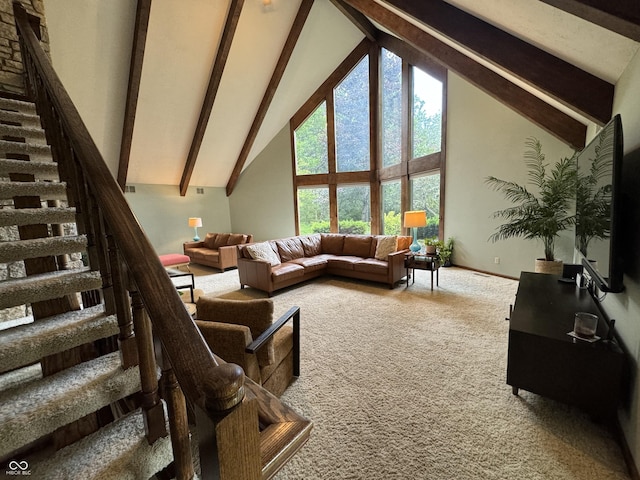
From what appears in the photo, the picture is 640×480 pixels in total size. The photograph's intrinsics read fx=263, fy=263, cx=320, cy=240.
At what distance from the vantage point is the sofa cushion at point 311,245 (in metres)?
5.57

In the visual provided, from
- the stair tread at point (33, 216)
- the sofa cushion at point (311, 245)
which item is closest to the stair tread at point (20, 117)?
the stair tread at point (33, 216)

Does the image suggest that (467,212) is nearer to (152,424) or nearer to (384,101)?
(384,101)

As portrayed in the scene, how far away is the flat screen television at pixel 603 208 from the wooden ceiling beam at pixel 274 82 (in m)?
5.36

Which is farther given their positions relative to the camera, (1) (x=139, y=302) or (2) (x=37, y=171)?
(2) (x=37, y=171)

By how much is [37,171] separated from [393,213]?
6.12 metres

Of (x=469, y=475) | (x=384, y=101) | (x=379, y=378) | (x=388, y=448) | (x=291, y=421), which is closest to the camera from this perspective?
(x=291, y=421)

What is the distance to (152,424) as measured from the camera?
90 centimetres

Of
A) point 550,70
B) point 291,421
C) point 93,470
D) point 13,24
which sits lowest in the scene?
point 93,470

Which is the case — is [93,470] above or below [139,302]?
below

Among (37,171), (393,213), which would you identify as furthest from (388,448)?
(393,213)

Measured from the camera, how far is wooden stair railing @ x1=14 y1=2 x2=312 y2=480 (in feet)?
1.70

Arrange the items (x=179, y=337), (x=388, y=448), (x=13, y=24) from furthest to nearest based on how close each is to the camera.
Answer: (x=13, y=24) → (x=388, y=448) → (x=179, y=337)

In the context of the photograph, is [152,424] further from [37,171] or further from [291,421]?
[37,171]

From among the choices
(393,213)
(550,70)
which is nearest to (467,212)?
(393,213)
